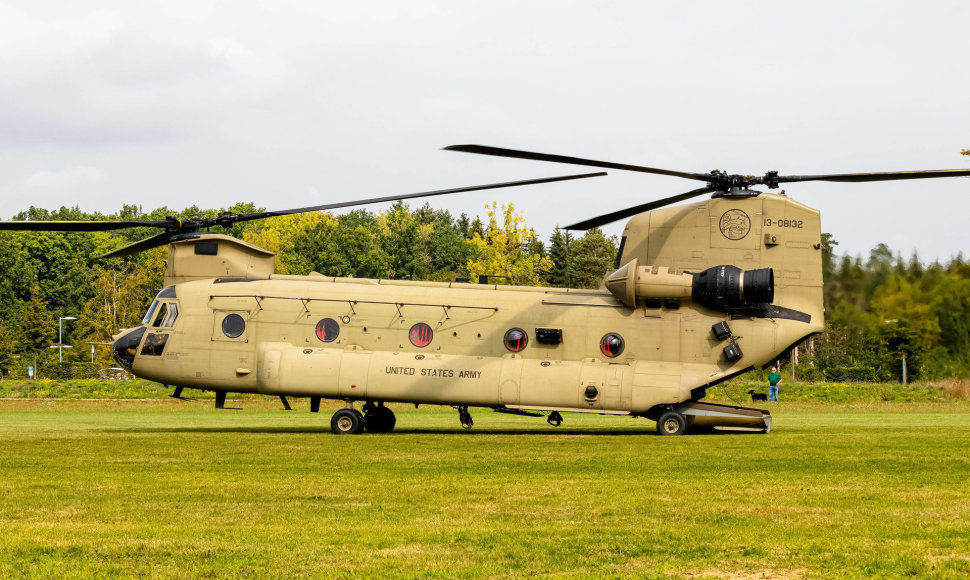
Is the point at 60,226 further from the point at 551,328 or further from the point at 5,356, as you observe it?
the point at 5,356

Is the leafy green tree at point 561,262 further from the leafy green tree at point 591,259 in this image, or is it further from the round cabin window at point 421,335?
the round cabin window at point 421,335

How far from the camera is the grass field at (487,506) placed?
10.4m

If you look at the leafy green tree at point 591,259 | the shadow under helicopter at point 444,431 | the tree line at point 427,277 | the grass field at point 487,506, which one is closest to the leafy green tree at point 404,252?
the tree line at point 427,277

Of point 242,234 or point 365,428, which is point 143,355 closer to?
point 365,428

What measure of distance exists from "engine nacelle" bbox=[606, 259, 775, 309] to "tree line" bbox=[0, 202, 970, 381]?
3504mm

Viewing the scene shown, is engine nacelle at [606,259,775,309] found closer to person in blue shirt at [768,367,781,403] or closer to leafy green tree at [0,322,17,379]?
person in blue shirt at [768,367,781,403]

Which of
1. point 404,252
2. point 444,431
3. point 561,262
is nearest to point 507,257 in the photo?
point 561,262

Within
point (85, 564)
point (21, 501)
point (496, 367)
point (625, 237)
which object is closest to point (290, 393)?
point (496, 367)

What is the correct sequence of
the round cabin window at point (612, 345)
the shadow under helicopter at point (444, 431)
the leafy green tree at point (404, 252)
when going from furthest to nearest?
the leafy green tree at point (404, 252)
the shadow under helicopter at point (444, 431)
the round cabin window at point (612, 345)

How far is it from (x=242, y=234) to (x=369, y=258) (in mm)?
25282

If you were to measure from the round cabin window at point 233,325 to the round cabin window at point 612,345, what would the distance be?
964cm

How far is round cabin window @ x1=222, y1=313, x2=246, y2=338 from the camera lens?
29.3 m

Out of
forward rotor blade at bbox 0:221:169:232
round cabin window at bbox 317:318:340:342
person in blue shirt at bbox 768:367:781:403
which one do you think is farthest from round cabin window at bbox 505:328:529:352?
person in blue shirt at bbox 768:367:781:403

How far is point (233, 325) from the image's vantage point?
96.2 ft
